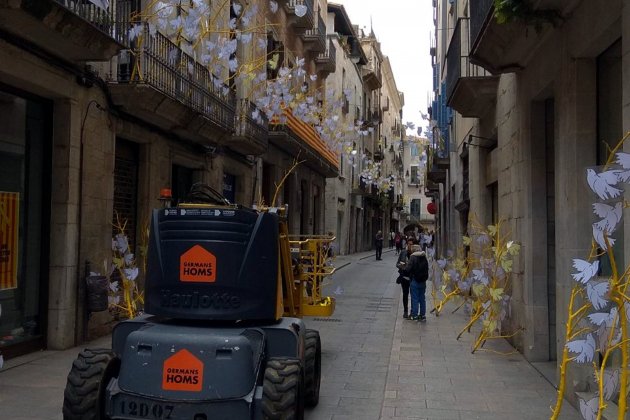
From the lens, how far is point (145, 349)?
16.0 ft

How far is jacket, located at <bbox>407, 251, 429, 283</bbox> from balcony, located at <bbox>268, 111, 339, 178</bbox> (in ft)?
26.1

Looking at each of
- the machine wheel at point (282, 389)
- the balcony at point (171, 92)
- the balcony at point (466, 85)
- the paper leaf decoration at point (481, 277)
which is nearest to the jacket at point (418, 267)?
the paper leaf decoration at point (481, 277)

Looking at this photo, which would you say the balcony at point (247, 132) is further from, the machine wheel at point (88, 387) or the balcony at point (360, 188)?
the balcony at point (360, 188)

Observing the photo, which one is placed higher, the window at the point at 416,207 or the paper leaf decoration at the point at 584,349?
the window at the point at 416,207

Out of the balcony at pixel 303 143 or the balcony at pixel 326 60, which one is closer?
the balcony at pixel 303 143

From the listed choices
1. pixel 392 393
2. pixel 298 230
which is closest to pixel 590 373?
pixel 392 393

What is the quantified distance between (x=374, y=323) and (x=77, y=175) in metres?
6.13

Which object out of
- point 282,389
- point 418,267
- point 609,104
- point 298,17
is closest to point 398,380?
point 282,389

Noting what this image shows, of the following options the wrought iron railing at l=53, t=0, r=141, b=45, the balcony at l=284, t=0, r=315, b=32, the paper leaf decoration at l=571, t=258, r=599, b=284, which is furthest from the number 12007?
the balcony at l=284, t=0, r=315, b=32

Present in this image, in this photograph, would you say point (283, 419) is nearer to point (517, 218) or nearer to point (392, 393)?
point (392, 393)

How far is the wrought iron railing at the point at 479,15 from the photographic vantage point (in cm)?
789

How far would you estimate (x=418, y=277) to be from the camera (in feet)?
39.8

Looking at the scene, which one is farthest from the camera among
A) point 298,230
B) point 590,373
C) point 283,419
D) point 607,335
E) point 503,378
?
point 298,230

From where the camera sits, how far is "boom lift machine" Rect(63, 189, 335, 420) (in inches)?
186
